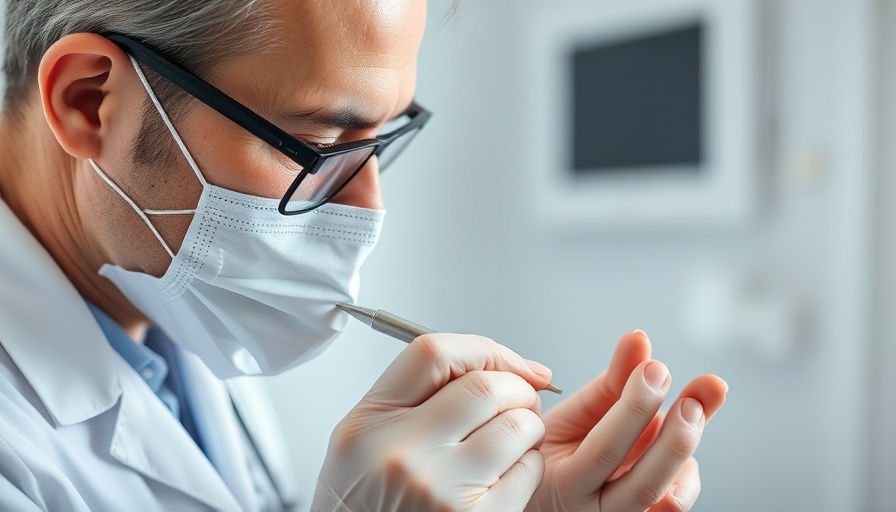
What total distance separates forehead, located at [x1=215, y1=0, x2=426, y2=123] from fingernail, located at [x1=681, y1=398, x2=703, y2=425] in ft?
1.75

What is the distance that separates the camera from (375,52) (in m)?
0.98

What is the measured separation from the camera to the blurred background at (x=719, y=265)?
1.96 metres

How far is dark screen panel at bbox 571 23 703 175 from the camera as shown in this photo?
2260 millimetres

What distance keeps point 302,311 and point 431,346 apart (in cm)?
25

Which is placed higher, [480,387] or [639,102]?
[639,102]

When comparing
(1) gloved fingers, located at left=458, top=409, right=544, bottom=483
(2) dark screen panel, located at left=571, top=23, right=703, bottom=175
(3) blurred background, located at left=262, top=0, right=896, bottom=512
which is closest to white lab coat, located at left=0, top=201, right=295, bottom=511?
(1) gloved fingers, located at left=458, top=409, right=544, bottom=483

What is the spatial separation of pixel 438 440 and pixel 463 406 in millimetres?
45

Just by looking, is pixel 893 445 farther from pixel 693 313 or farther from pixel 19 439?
pixel 19 439

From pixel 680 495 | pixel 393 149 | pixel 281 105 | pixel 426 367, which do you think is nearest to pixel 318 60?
pixel 281 105

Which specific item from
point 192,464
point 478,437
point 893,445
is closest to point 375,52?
point 478,437

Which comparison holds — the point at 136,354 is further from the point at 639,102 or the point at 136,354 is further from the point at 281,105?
the point at 639,102

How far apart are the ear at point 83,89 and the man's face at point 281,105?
36 mm

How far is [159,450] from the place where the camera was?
1081 millimetres

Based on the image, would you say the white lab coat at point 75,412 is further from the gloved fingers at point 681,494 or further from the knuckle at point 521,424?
the gloved fingers at point 681,494
